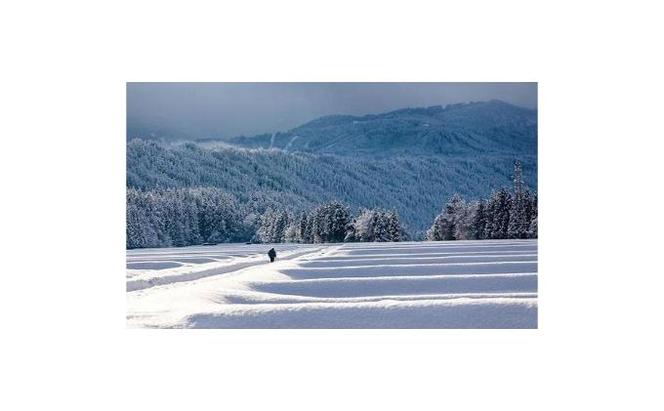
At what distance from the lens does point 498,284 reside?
9734mm

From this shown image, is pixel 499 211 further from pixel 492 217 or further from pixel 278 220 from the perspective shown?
pixel 278 220

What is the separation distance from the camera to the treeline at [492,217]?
33.9 ft

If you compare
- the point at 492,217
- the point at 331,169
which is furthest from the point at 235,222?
the point at 492,217

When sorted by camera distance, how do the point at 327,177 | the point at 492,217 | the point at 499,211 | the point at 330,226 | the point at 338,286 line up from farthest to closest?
the point at 330,226 → the point at 327,177 → the point at 492,217 → the point at 499,211 → the point at 338,286

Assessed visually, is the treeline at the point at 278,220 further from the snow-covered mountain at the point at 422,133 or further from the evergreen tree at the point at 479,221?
the snow-covered mountain at the point at 422,133

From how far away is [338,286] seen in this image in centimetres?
993

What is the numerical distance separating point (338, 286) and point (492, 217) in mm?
2426

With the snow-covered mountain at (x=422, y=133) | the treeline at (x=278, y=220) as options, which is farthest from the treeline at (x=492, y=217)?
the snow-covered mountain at (x=422, y=133)

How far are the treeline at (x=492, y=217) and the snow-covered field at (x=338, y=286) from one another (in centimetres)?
14

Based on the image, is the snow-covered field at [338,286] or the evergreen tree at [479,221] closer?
the snow-covered field at [338,286]

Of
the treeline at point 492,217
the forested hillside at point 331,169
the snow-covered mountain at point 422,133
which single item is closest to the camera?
the snow-covered mountain at point 422,133
